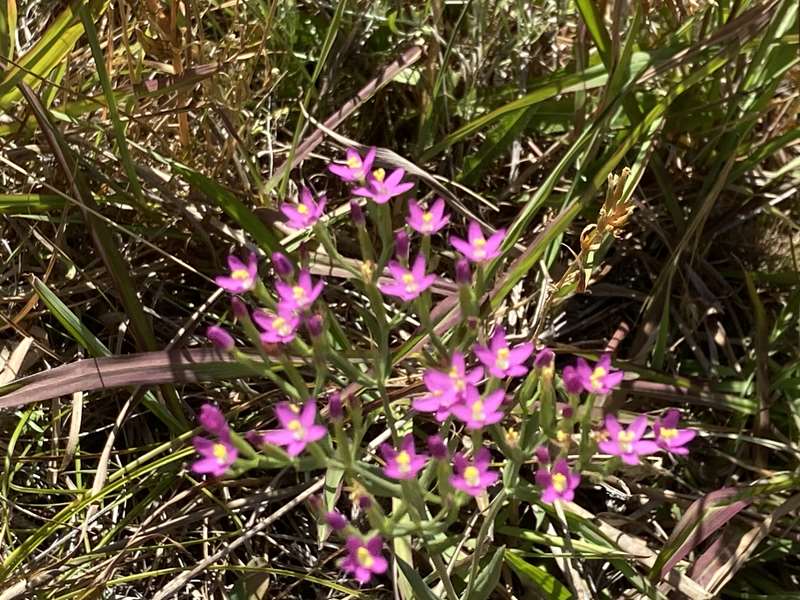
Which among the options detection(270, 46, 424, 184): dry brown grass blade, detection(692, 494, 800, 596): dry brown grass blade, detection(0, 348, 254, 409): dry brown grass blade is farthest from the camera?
detection(270, 46, 424, 184): dry brown grass blade

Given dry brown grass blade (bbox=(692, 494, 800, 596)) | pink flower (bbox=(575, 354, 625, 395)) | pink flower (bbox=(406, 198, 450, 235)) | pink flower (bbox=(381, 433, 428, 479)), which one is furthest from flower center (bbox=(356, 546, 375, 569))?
dry brown grass blade (bbox=(692, 494, 800, 596))

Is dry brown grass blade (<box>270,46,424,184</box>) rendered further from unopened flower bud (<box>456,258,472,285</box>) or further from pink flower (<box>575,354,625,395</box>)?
pink flower (<box>575,354,625,395</box>)

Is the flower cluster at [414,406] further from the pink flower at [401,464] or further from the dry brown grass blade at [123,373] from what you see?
the dry brown grass blade at [123,373]

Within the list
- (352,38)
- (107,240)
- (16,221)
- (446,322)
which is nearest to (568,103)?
(352,38)

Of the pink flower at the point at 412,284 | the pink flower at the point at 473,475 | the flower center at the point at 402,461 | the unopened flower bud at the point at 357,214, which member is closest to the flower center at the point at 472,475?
the pink flower at the point at 473,475

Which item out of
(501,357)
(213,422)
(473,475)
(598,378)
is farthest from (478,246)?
(213,422)

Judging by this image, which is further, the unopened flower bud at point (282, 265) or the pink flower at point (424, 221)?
the pink flower at point (424, 221)

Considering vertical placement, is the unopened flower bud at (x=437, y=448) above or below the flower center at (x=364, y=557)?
above
